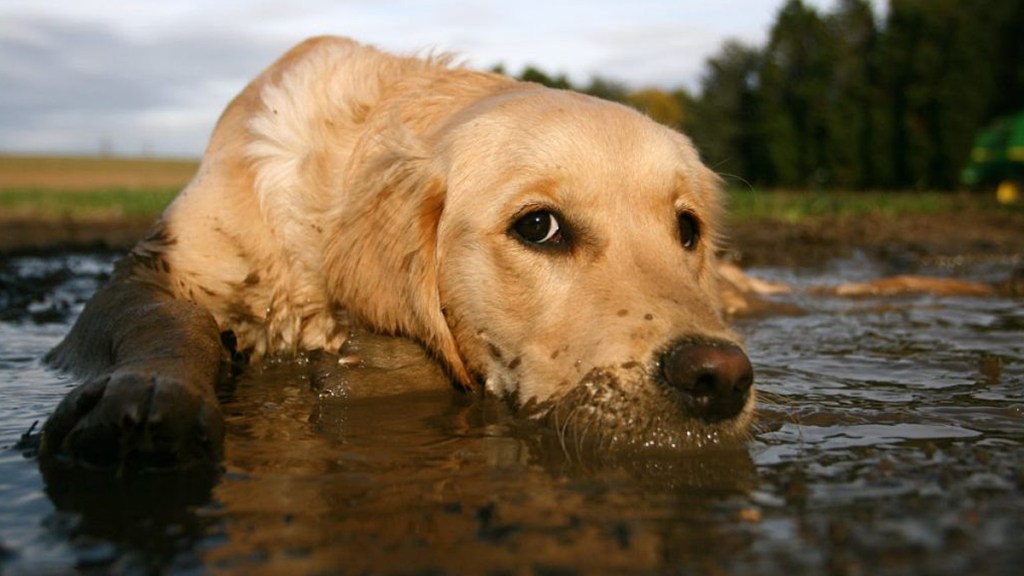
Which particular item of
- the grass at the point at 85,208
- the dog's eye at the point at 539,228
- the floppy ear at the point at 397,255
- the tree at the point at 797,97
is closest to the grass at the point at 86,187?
the grass at the point at 85,208

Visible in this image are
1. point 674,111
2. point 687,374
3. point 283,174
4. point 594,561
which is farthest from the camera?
point 674,111

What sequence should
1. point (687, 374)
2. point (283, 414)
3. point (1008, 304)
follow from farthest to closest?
point (1008, 304), point (283, 414), point (687, 374)

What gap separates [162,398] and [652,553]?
52.1 inches

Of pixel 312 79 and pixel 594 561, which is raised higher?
pixel 312 79

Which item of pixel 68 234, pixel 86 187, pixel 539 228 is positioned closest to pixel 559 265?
pixel 539 228

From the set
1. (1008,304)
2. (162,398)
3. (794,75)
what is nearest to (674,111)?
(794,75)

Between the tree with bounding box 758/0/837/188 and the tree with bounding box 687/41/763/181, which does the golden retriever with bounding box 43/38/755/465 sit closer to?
the tree with bounding box 758/0/837/188

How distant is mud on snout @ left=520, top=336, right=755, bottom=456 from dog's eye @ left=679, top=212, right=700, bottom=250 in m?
1.11

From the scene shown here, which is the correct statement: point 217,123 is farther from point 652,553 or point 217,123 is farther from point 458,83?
point 652,553

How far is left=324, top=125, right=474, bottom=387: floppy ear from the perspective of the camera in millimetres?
3795

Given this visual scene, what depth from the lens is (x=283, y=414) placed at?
3492 millimetres

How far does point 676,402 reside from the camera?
2.89m

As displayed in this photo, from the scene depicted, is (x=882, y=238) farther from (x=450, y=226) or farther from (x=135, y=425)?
(x=135, y=425)

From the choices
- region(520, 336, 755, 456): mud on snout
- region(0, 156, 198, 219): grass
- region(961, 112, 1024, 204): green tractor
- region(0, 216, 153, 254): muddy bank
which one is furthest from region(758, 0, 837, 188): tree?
region(520, 336, 755, 456): mud on snout
